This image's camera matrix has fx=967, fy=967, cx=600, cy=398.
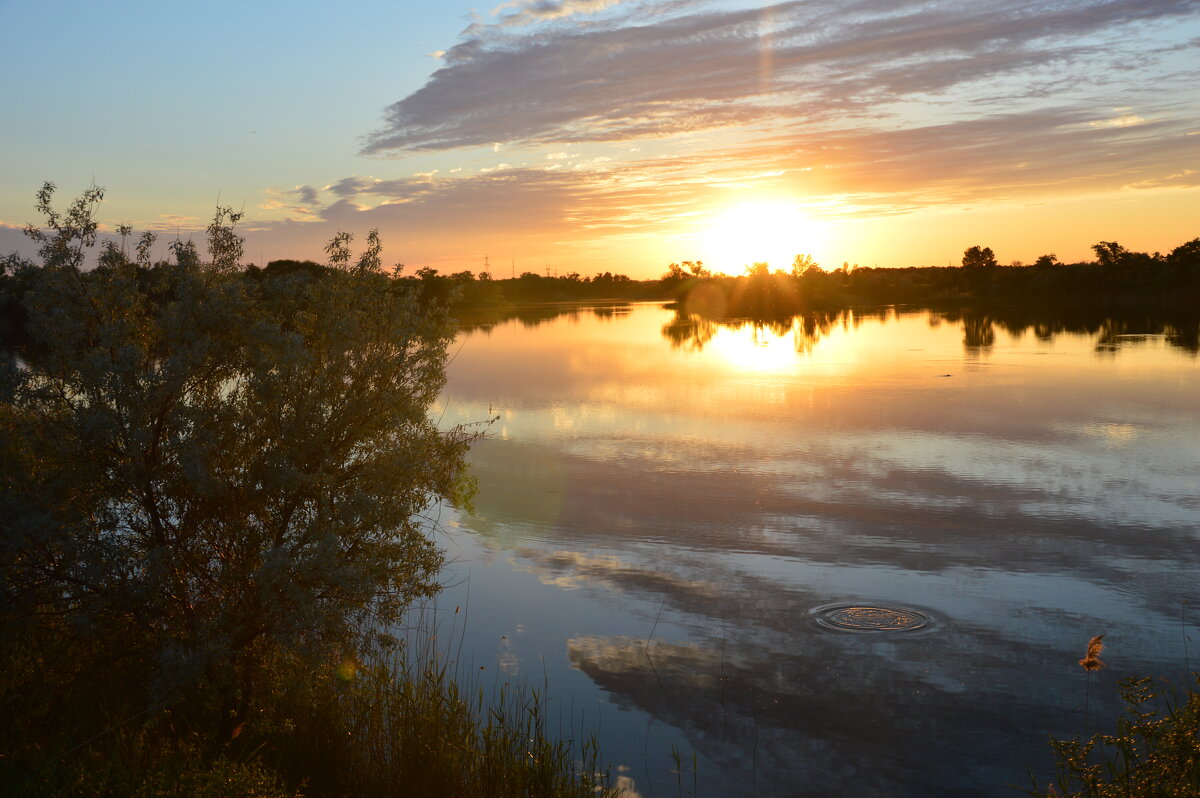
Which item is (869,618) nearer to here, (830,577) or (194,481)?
(830,577)

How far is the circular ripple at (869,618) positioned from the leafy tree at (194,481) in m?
5.00

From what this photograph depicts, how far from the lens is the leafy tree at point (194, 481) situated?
7.88m

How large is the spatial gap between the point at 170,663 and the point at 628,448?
1548 cm

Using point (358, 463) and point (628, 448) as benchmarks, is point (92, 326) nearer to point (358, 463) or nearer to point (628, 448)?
point (358, 463)

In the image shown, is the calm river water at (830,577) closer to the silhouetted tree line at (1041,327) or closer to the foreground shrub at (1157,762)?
the foreground shrub at (1157,762)

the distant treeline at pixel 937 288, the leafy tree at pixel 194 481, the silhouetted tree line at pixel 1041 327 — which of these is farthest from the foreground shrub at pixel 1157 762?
the distant treeline at pixel 937 288

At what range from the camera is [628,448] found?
22562 mm

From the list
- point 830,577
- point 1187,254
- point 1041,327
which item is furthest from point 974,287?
point 830,577

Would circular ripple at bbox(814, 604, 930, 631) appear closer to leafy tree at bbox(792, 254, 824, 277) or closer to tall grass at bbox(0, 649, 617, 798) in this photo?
tall grass at bbox(0, 649, 617, 798)

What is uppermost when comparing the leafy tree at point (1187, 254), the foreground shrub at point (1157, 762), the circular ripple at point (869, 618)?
the leafy tree at point (1187, 254)

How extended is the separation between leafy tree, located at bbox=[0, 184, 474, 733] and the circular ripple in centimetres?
500

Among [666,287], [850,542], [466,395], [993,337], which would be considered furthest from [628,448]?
[666,287]

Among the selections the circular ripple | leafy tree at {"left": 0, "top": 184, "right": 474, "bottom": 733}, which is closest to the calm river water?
the circular ripple

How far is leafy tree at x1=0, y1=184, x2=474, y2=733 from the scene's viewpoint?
788 centimetres
